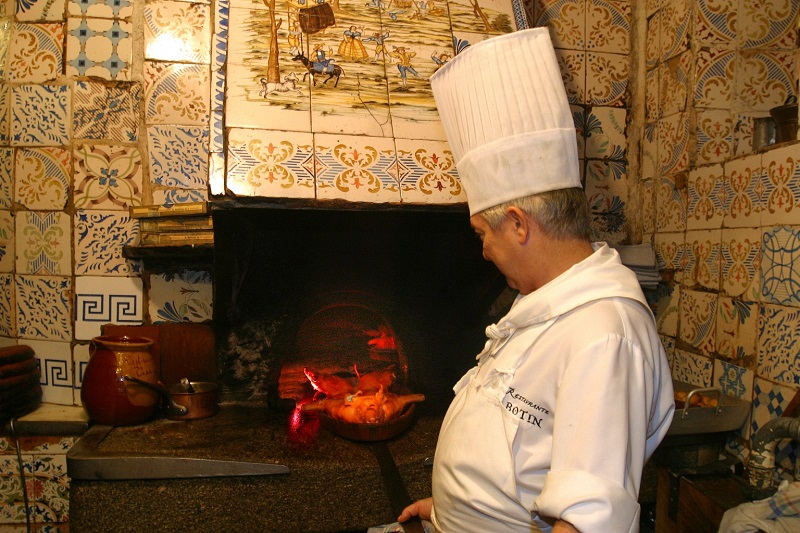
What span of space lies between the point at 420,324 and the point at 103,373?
4.71 ft

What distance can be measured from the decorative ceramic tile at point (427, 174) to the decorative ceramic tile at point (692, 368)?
1.30 metres

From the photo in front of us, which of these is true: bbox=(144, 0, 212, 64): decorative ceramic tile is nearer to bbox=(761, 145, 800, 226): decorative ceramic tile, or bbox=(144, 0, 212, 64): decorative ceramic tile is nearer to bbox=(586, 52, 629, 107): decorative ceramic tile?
bbox=(586, 52, 629, 107): decorative ceramic tile

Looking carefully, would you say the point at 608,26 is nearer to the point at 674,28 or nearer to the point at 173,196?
the point at 674,28

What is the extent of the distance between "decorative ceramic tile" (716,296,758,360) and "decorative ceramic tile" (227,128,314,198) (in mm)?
1713

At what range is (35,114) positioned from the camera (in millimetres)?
2416

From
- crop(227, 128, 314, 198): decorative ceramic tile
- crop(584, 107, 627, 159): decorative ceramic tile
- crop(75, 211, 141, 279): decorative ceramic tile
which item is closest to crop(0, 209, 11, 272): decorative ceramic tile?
crop(75, 211, 141, 279): decorative ceramic tile

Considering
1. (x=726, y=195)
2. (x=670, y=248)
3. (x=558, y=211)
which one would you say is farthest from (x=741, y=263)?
(x=558, y=211)

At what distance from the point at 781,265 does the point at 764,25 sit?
122 centimetres

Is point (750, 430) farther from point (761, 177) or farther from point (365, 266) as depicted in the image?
point (365, 266)

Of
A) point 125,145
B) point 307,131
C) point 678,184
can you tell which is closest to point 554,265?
point 307,131

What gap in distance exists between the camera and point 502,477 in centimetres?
106

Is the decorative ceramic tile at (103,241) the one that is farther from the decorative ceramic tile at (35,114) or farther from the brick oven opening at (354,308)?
the brick oven opening at (354,308)

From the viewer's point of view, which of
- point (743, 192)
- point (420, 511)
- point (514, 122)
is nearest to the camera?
point (514, 122)

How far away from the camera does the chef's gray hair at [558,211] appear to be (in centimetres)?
111
